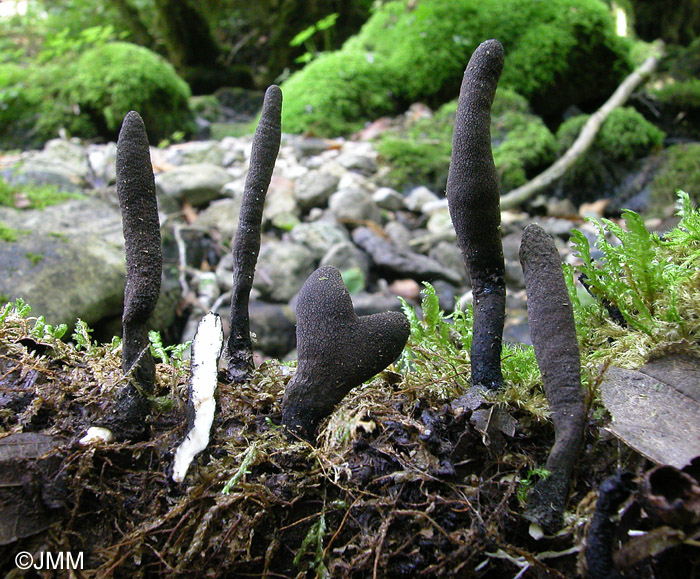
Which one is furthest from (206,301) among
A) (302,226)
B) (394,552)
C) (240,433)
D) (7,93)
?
(7,93)

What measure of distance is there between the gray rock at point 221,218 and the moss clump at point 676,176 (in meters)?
3.60

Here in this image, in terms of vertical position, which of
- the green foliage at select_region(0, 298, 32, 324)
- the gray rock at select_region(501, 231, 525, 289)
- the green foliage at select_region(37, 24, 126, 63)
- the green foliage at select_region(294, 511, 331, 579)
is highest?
the green foliage at select_region(37, 24, 126, 63)

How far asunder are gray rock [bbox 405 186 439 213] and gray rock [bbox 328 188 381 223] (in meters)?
0.47

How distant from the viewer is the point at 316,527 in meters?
0.82

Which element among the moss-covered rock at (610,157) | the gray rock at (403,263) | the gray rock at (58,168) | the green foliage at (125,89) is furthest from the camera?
the green foliage at (125,89)

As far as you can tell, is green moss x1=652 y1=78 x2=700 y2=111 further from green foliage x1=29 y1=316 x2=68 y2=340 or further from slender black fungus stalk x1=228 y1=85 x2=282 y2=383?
green foliage x1=29 y1=316 x2=68 y2=340

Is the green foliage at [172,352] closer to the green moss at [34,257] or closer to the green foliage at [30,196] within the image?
the green moss at [34,257]

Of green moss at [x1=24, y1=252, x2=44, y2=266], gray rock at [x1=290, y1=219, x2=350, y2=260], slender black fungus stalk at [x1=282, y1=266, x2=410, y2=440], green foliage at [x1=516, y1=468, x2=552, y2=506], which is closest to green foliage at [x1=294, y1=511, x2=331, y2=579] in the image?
slender black fungus stalk at [x1=282, y1=266, x2=410, y2=440]

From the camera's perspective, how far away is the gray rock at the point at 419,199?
445 centimetres

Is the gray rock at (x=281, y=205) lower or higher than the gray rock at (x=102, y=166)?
lower

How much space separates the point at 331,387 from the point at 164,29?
8.71 metres

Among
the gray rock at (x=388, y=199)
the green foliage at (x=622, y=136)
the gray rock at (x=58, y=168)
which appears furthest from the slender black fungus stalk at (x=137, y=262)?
the green foliage at (x=622, y=136)

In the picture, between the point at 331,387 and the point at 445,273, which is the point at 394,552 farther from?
the point at 445,273

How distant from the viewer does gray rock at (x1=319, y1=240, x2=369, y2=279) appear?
139 inches
